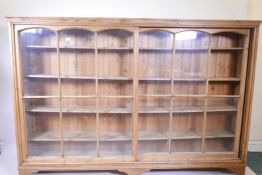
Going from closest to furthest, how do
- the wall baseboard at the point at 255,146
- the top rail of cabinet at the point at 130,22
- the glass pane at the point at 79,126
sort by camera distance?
the top rail of cabinet at the point at 130,22 → the glass pane at the point at 79,126 → the wall baseboard at the point at 255,146

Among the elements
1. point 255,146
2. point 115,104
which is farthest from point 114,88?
point 255,146

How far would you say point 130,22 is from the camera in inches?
90.0

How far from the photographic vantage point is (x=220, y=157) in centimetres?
257

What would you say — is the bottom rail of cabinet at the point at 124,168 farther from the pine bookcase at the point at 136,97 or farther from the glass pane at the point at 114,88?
the glass pane at the point at 114,88

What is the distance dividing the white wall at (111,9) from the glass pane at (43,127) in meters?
0.49

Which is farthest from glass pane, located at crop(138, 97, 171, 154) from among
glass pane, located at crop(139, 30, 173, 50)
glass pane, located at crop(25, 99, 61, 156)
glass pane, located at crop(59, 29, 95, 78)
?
glass pane, located at crop(25, 99, 61, 156)

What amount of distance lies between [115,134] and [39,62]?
125 centimetres

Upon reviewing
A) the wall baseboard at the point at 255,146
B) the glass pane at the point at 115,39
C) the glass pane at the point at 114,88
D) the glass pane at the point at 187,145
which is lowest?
the wall baseboard at the point at 255,146

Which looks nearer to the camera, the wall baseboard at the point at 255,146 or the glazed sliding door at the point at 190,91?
the glazed sliding door at the point at 190,91

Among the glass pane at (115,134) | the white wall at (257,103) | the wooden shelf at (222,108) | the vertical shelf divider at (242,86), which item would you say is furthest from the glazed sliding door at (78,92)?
the white wall at (257,103)

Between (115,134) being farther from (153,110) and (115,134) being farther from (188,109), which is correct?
(188,109)

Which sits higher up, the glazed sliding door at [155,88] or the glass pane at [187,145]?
the glazed sliding door at [155,88]

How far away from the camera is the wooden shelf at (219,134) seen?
2.63m

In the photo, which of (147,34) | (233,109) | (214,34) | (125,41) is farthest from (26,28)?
(233,109)
